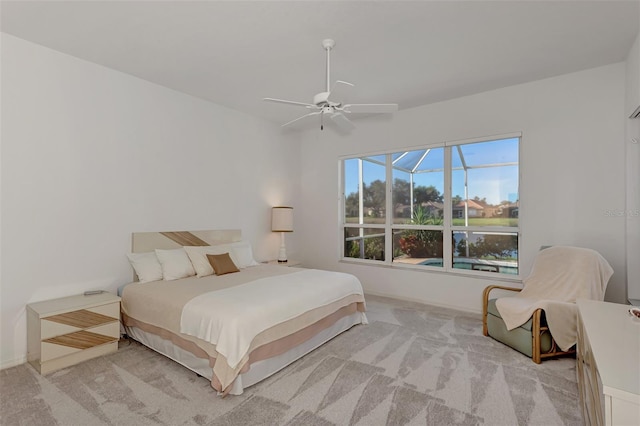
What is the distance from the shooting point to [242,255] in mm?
4383

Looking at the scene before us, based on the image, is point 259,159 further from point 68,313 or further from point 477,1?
point 477,1

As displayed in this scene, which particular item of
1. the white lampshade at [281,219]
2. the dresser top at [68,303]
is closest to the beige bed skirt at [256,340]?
the dresser top at [68,303]

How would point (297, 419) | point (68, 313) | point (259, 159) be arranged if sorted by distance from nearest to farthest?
point (297, 419), point (68, 313), point (259, 159)

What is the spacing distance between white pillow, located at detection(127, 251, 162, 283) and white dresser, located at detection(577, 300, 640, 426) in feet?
12.2

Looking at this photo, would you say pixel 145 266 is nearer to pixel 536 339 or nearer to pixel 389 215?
pixel 389 215

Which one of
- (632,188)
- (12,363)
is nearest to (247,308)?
(12,363)

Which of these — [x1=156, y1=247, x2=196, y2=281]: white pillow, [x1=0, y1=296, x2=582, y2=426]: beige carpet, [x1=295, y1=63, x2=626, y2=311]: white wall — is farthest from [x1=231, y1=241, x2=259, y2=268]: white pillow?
[x1=295, y1=63, x2=626, y2=311]: white wall

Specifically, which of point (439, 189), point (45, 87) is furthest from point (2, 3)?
point (439, 189)

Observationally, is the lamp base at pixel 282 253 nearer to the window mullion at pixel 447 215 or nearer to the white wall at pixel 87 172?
the white wall at pixel 87 172

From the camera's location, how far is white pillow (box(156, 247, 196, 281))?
3.54m

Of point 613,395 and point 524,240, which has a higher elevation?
point 524,240

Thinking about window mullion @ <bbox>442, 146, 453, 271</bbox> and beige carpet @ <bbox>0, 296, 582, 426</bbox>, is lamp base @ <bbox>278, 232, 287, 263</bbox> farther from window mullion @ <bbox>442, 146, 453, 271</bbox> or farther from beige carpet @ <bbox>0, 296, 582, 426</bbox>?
window mullion @ <bbox>442, 146, 453, 271</bbox>

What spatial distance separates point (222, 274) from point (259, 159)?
2.23 m

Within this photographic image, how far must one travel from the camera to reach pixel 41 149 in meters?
2.97
